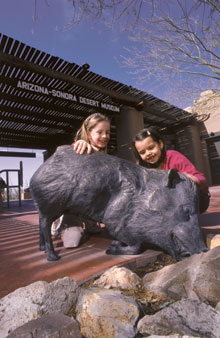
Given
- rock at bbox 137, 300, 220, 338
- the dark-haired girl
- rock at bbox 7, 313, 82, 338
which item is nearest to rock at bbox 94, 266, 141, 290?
rock at bbox 137, 300, 220, 338

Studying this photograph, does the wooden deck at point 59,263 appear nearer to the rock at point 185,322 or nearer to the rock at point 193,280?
the rock at point 193,280

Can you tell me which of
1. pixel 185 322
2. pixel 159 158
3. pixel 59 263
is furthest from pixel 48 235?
pixel 159 158

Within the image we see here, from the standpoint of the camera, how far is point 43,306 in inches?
41.1

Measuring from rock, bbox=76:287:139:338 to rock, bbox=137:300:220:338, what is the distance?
0.19ft

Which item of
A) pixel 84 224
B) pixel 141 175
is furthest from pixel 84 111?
pixel 141 175

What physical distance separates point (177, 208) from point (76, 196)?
77 centimetres

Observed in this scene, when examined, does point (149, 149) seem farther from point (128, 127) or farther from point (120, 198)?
point (128, 127)

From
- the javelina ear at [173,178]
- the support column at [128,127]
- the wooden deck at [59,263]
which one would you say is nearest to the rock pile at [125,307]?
the wooden deck at [59,263]

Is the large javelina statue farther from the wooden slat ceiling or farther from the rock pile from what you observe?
the wooden slat ceiling

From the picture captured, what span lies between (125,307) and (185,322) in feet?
0.87

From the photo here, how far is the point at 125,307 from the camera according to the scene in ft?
3.26

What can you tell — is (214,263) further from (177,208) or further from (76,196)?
(76,196)

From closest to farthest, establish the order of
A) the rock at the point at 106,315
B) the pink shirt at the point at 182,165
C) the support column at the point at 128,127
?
1. the rock at the point at 106,315
2. the pink shirt at the point at 182,165
3. the support column at the point at 128,127

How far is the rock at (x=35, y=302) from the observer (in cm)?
98
